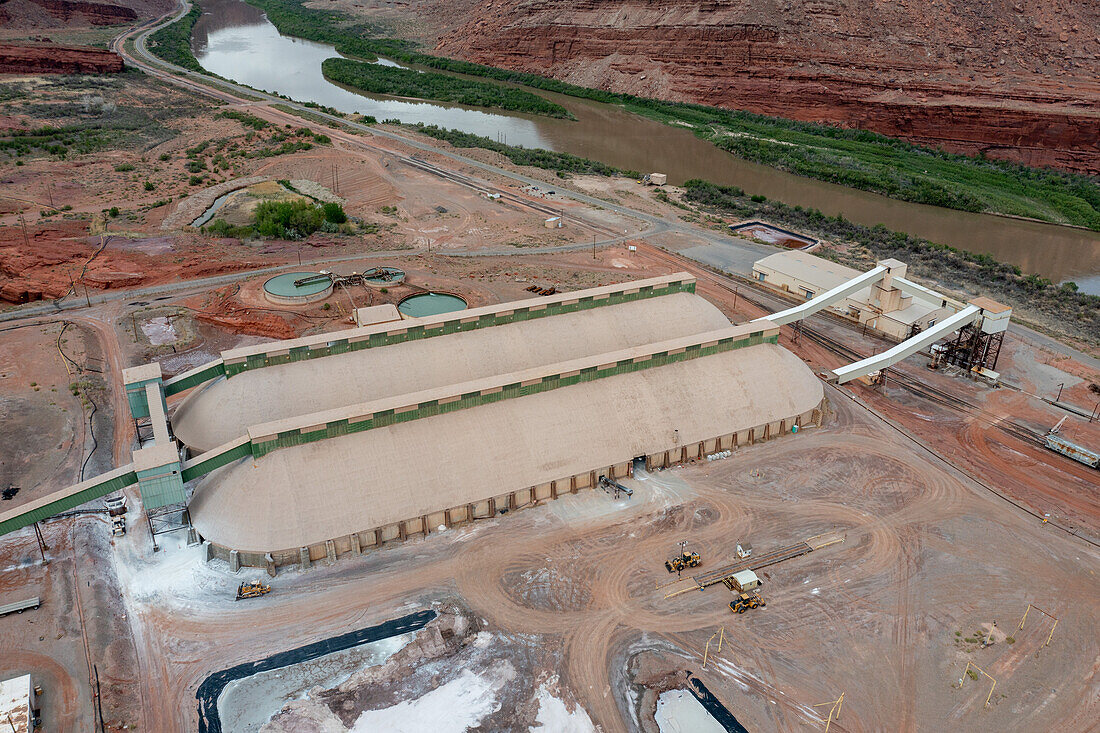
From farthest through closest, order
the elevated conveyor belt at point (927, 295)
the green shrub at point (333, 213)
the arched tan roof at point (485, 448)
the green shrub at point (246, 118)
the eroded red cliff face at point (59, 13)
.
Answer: the eroded red cliff face at point (59, 13)
the green shrub at point (246, 118)
the green shrub at point (333, 213)
the elevated conveyor belt at point (927, 295)
the arched tan roof at point (485, 448)

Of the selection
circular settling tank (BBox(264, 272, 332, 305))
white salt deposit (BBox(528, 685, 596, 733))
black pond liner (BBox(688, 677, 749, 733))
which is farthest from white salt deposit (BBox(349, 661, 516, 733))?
circular settling tank (BBox(264, 272, 332, 305))

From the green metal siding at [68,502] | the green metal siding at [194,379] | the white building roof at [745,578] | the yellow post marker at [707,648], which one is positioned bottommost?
the yellow post marker at [707,648]

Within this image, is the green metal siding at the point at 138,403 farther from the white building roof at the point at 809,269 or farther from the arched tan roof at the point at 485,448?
the white building roof at the point at 809,269

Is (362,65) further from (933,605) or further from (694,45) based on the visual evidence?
(933,605)

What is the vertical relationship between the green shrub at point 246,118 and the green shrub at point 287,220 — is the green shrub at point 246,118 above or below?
above

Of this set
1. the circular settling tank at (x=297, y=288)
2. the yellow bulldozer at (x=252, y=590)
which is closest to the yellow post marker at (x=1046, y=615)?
the yellow bulldozer at (x=252, y=590)

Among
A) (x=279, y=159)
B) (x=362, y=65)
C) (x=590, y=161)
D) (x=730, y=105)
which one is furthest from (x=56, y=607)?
(x=362, y=65)
